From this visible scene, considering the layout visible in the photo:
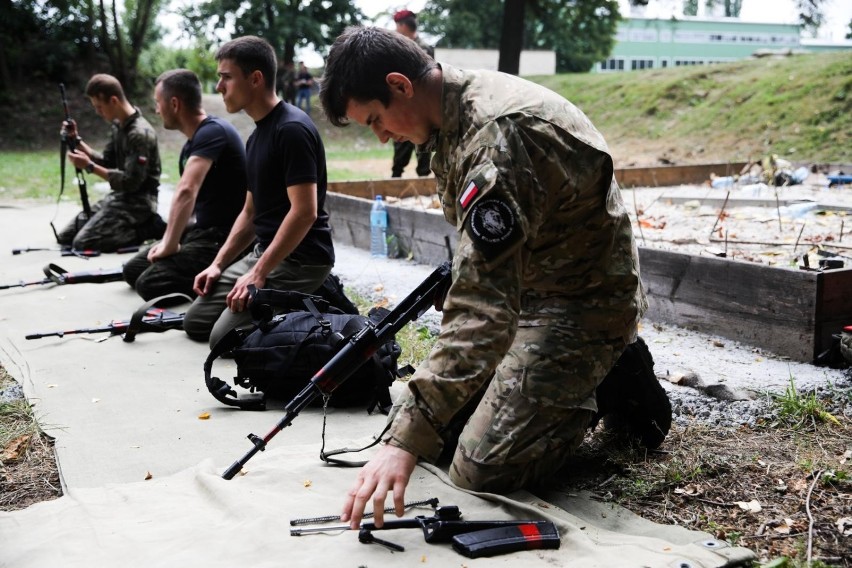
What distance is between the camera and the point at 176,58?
3144cm

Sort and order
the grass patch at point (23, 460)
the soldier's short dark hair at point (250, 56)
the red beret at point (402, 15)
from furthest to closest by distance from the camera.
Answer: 1. the red beret at point (402, 15)
2. the soldier's short dark hair at point (250, 56)
3. the grass patch at point (23, 460)

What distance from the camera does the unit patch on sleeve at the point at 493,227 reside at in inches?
84.2

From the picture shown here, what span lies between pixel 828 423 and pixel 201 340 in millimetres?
3210

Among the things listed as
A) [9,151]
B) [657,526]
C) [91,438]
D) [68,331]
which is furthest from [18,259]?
[9,151]

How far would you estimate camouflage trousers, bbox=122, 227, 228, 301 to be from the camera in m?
5.54

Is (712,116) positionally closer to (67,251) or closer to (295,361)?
(67,251)

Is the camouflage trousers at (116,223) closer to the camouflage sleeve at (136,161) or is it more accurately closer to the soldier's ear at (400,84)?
the camouflage sleeve at (136,161)

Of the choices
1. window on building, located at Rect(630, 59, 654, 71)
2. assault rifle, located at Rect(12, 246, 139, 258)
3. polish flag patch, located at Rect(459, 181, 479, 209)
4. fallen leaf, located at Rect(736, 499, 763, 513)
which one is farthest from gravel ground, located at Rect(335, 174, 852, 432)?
window on building, located at Rect(630, 59, 654, 71)

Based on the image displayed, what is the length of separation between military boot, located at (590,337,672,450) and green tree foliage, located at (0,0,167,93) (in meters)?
24.5

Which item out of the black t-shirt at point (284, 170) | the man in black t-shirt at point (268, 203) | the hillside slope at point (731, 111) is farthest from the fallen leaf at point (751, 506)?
the hillside slope at point (731, 111)

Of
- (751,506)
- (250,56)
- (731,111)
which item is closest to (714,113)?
(731,111)

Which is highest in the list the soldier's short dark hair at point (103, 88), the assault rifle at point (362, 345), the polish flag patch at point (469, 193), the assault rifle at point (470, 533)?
the soldier's short dark hair at point (103, 88)

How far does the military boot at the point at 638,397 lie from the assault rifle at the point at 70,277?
4387 mm

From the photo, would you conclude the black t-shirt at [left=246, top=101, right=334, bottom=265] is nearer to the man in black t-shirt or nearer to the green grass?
the man in black t-shirt
